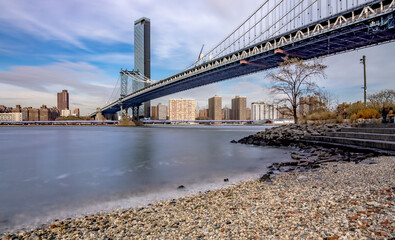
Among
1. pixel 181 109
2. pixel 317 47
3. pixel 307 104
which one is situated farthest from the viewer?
pixel 181 109

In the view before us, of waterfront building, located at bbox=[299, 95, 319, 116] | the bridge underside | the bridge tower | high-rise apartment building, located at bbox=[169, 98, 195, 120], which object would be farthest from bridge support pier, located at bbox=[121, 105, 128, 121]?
waterfront building, located at bbox=[299, 95, 319, 116]

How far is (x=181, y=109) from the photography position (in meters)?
114

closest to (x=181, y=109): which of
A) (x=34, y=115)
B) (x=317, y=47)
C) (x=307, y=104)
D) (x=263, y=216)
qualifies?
(x=34, y=115)

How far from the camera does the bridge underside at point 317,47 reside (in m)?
19.1

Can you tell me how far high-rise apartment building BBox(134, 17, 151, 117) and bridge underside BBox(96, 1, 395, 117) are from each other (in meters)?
103

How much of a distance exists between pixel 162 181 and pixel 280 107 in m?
11.5

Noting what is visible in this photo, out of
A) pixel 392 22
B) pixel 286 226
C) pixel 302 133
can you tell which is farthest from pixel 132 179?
pixel 392 22

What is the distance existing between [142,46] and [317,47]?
13510 cm

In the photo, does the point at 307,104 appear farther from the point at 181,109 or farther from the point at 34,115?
the point at 34,115

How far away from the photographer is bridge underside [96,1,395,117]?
19125 millimetres

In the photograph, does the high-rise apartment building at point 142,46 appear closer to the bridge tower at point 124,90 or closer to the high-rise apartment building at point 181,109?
the high-rise apartment building at point 181,109

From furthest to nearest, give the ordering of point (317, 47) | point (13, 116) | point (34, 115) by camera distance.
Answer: point (13, 116) → point (34, 115) → point (317, 47)

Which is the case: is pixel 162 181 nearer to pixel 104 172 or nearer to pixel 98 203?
pixel 98 203

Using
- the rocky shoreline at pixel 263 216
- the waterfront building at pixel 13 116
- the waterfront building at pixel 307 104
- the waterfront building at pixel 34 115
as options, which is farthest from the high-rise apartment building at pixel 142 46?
the rocky shoreline at pixel 263 216
